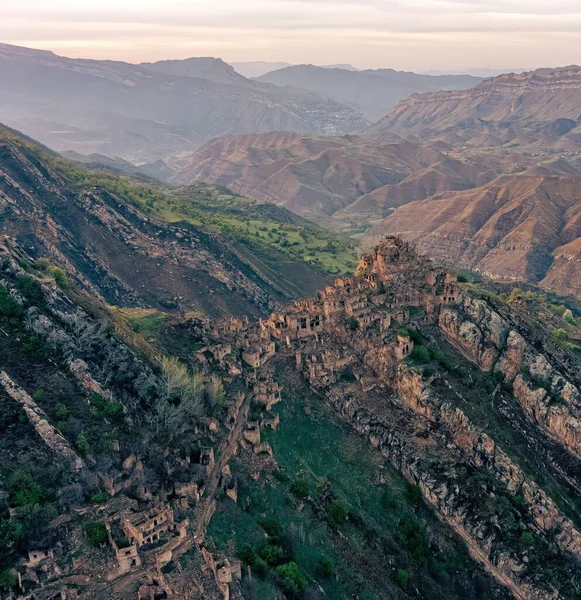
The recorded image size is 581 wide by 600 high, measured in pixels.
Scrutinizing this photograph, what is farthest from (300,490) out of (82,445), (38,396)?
(38,396)

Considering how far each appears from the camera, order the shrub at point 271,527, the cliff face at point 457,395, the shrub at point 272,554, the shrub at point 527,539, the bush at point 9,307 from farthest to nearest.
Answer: the bush at point 9,307, the cliff face at point 457,395, the shrub at point 527,539, the shrub at point 271,527, the shrub at point 272,554

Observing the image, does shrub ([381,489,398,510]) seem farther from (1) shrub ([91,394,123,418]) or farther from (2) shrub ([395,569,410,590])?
(1) shrub ([91,394,123,418])

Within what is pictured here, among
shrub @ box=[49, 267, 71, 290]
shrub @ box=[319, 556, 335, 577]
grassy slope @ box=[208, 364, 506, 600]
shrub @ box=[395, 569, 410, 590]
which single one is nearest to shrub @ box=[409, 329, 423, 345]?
grassy slope @ box=[208, 364, 506, 600]

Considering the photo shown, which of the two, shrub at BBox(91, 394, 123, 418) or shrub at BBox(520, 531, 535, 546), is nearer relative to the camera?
shrub at BBox(91, 394, 123, 418)

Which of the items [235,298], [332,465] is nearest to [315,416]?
[332,465]

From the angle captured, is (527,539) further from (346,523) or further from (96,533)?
(96,533)

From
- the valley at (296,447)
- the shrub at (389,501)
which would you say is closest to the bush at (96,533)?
the valley at (296,447)

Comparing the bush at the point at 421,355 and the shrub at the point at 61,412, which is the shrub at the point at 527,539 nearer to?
the bush at the point at 421,355
